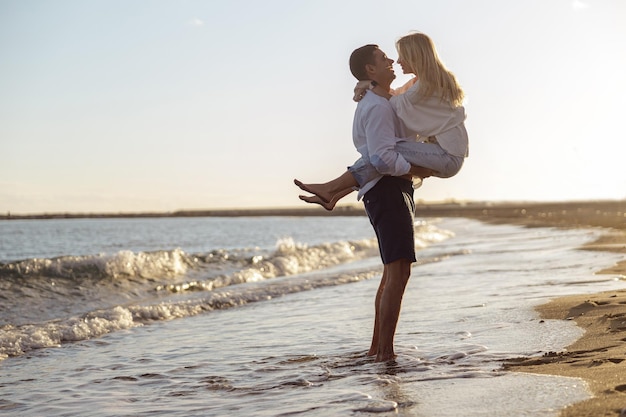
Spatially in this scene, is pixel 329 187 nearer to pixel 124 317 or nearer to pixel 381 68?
pixel 381 68

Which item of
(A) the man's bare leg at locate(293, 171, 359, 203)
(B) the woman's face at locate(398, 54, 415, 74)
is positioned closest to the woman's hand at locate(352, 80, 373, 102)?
(B) the woman's face at locate(398, 54, 415, 74)

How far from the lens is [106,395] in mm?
4402

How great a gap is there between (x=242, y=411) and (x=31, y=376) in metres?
2.26

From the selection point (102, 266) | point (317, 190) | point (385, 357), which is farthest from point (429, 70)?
point (102, 266)

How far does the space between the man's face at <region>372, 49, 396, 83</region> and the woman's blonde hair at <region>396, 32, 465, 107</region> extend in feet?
0.46

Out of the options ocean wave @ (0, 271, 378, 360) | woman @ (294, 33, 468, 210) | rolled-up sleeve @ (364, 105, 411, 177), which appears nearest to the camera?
rolled-up sleeve @ (364, 105, 411, 177)

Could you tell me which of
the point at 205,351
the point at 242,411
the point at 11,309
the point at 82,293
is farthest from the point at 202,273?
the point at 242,411

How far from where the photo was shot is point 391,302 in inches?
190

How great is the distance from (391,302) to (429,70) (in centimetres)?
150

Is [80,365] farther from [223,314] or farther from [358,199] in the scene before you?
[223,314]

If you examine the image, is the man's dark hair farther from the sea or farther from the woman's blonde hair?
the sea

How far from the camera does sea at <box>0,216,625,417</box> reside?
3723 mm

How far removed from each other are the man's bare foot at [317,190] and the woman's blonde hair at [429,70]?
827 millimetres

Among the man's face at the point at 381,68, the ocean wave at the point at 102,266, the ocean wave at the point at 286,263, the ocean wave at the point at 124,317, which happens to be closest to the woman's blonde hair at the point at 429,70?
the man's face at the point at 381,68
